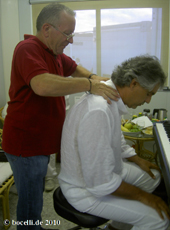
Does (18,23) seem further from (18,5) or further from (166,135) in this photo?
(166,135)

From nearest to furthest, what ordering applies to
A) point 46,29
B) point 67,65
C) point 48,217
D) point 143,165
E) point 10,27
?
1. point 46,29
2. point 143,165
3. point 67,65
4. point 48,217
5. point 10,27

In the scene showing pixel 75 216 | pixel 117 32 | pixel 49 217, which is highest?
pixel 117 32

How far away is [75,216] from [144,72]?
0.75m

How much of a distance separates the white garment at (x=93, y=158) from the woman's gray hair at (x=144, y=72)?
0.30 ft

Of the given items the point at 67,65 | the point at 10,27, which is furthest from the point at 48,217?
the point at 10,27

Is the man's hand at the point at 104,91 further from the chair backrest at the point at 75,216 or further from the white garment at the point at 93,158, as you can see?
the chair backrest at the point at 75,216

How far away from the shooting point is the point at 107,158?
902 millimetres

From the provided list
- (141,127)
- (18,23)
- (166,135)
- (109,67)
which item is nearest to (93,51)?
(109,67)

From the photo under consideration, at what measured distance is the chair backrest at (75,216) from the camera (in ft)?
3.10

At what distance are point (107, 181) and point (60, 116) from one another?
17.6 inches

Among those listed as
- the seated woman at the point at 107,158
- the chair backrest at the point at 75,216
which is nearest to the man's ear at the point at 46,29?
the seated woman at the point at 107,158

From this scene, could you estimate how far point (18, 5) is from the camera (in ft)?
10.5

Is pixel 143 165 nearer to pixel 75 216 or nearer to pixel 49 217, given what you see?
pixel 75 216

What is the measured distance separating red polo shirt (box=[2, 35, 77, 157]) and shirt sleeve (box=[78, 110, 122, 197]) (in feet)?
0.86
